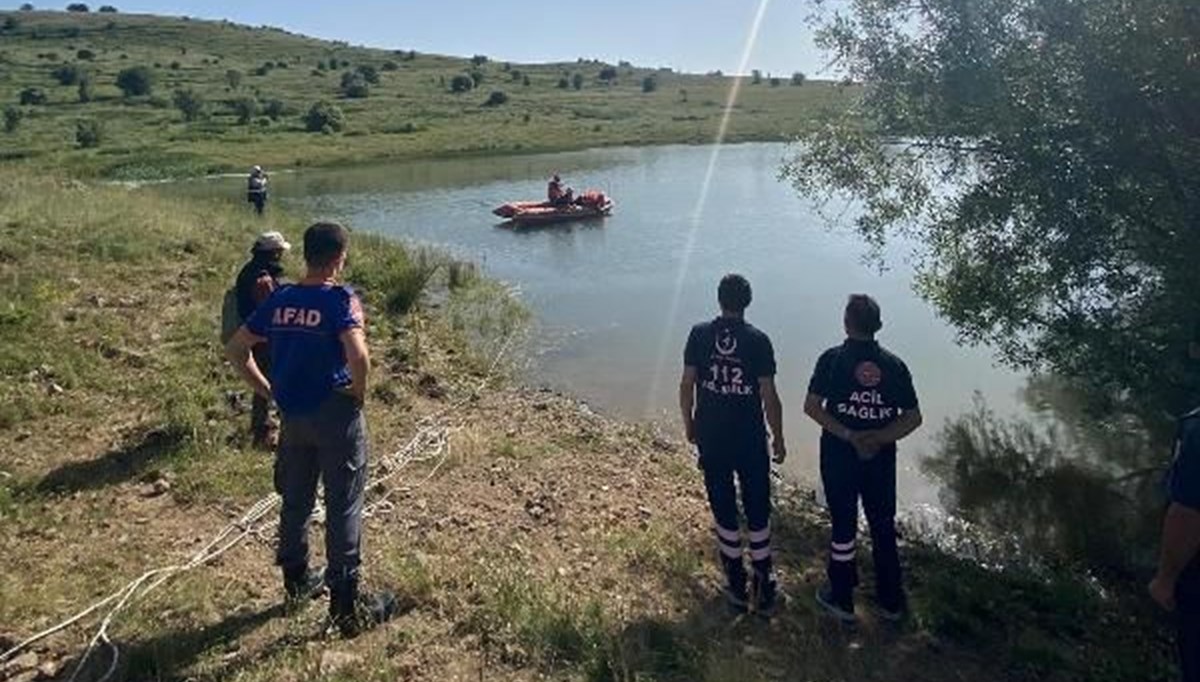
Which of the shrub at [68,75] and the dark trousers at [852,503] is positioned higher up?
the shrub at [68,75]

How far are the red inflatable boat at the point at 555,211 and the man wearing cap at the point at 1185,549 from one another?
27347 mm

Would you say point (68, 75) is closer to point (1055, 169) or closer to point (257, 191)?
point (257, 191)

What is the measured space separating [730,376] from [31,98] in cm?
7802

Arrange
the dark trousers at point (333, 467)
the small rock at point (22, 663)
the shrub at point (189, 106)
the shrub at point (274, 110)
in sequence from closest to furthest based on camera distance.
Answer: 1. the small rock at point (22, 663)
2. the dark trousers at point (333, 467)
3. the shrub at point (189, 106)
4. the shrub at point (274, 110)

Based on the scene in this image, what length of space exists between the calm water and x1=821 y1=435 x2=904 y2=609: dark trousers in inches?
164

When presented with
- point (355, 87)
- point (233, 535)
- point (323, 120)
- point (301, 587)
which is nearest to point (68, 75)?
point (355, 87)

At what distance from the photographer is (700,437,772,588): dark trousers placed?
6602 millimetres

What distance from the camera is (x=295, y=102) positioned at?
76.1 m

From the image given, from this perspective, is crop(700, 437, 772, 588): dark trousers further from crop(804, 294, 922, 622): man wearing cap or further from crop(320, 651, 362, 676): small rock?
crop(320, 651, 362, 676): small rock

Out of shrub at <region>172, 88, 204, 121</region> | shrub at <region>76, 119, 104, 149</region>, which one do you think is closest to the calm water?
shrub at <region>76, 119, 104, 149</region>

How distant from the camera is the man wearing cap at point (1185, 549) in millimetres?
4168

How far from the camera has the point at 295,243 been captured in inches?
928

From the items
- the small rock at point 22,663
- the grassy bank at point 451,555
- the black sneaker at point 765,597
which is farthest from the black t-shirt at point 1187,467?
the small rock at point 22,663

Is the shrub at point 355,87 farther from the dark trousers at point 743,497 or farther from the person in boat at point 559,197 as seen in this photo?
the dark trousers at point 743,497
